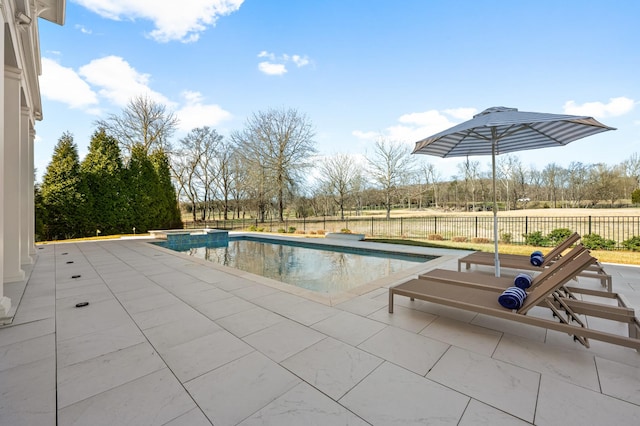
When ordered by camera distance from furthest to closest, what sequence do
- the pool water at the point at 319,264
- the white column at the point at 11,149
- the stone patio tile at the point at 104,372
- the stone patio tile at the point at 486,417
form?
the pool water at the point at 319,264 → the white column at the point at 11,149 → the stone patio tile at the point at 104,372 → the stone patio tile at the point at 486,417

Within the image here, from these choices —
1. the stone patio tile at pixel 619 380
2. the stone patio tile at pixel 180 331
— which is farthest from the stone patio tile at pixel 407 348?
the stone patio tile at pixel 180 331

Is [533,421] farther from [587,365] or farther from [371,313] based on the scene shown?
[371,313]

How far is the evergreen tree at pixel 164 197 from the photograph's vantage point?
58.6ft

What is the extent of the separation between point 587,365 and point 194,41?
1516 cm

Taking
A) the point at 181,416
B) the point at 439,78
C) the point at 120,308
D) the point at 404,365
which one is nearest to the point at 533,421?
the point at 404,365

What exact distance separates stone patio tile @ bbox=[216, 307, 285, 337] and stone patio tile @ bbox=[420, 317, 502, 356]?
1.83 m

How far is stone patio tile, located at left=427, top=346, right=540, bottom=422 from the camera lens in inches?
71.7

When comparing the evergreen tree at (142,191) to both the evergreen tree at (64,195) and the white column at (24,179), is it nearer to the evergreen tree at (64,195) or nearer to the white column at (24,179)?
the evergreen tree at (64,195)

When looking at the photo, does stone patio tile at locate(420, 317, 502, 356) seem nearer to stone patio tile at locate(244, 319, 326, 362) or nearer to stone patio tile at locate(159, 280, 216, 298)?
stone patio tile at locate(244, 319, 326, 362)

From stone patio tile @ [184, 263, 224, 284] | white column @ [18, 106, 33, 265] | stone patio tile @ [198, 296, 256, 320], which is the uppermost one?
white column @ [18, 106, 33, 265]

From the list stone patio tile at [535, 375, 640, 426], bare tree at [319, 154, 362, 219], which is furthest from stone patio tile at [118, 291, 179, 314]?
bare tree at [319, 154, 362, 219]

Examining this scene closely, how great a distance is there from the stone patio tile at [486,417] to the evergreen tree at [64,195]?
18.7 metres

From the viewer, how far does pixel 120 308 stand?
3.88 m

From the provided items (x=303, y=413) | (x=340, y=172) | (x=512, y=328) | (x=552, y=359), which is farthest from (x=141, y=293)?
(x=340, y=172)
